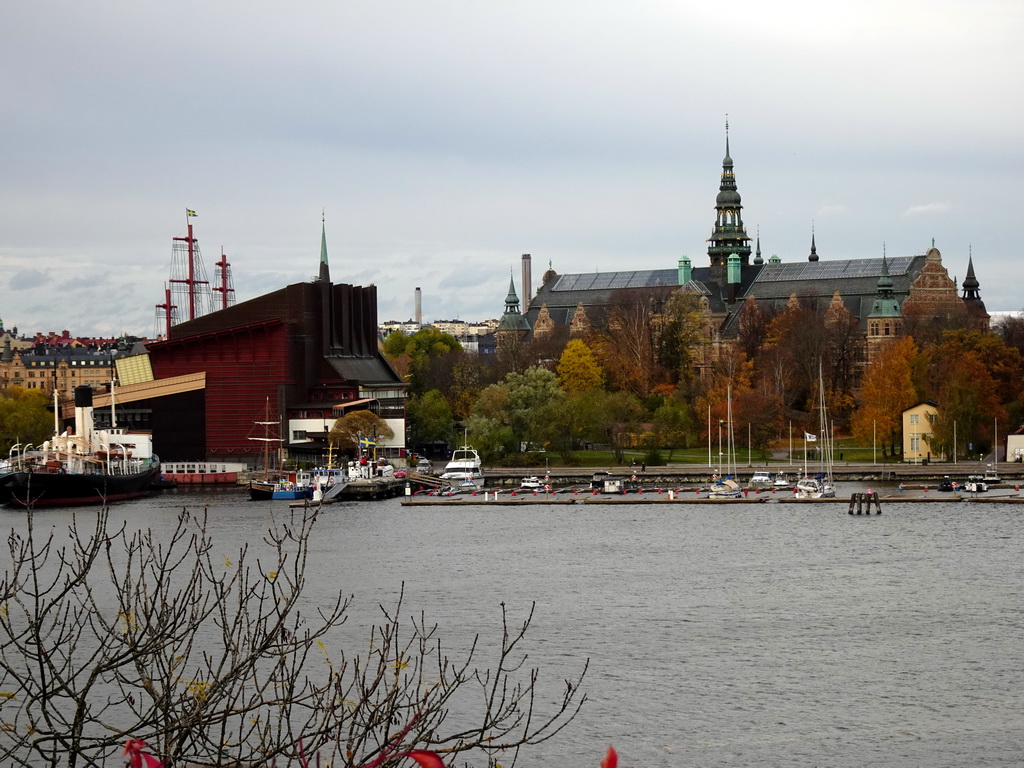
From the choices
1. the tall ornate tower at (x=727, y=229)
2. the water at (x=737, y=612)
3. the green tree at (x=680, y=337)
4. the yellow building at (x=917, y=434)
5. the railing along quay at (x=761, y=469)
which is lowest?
the water at (x=737, y=612)

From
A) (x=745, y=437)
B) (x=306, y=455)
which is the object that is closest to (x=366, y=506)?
(x=306, y=455)

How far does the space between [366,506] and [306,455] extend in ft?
65.5

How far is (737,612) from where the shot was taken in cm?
4394

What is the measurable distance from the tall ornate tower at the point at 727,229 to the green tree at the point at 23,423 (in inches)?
2593

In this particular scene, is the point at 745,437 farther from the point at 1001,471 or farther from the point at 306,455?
the point at 306,455

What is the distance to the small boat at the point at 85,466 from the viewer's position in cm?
8688

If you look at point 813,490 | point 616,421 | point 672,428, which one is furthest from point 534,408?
point 813,490

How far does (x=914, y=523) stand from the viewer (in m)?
67.1

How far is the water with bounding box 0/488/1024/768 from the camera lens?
30000mm

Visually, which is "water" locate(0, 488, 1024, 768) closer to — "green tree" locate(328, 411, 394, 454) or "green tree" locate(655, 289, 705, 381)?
"green tree" locate(328, 411, 394, 454)

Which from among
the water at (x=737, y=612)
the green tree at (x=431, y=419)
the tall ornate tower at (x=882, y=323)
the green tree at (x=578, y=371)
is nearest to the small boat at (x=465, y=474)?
the green tree at (x=431, y=419)

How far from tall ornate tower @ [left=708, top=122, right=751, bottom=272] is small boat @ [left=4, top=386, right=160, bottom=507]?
67876 millimetres

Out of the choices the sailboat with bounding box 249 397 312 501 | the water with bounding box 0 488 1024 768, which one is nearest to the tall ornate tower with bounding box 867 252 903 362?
the sailboat with bounding box 249 397 312 501

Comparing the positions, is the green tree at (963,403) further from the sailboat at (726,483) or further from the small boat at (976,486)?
the sailboat at (726,483)
